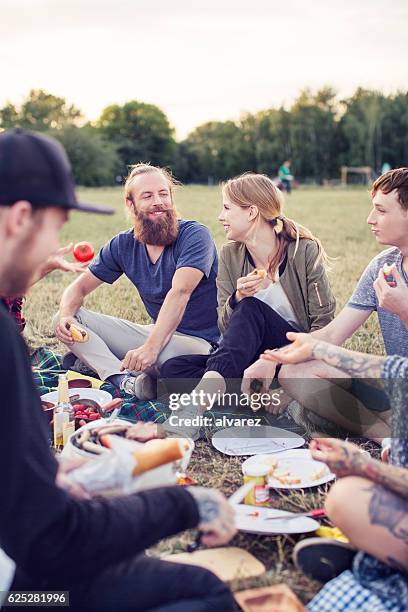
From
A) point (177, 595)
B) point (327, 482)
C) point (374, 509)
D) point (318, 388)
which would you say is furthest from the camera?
point (318, 388)

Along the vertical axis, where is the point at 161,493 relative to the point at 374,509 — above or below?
above

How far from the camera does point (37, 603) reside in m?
1.87

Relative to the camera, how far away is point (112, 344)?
5.07 m

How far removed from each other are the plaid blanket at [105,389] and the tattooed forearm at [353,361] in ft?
5.88

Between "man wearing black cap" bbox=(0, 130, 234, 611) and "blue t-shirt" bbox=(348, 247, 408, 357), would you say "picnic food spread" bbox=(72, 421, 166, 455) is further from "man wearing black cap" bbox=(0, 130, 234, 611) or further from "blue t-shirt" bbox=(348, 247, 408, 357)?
"blue t-shirt" bbox=(348, 247, 408, 357)

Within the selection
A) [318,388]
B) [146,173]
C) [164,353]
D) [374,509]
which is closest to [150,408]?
[164,353]

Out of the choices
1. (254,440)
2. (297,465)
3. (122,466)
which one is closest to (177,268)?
(254,440)

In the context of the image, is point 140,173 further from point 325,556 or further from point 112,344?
point 325,556

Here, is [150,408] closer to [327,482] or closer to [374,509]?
[327,482]

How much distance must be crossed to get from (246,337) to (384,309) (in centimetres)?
85

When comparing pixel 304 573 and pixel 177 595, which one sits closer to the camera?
pixel 177 595

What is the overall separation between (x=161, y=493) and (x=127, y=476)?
0.15 meters

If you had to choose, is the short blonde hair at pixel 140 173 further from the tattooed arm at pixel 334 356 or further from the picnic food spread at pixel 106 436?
the picnic food spread at pixel 106 436

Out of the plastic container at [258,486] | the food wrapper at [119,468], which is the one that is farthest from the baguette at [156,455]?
the plastic container at [258,486]
